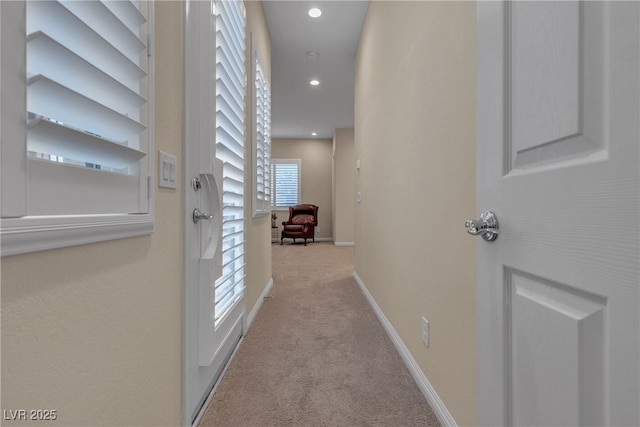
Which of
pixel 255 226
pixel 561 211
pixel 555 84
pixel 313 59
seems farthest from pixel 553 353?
pixel 313 59

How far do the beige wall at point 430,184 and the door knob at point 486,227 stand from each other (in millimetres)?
343

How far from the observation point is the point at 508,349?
66cm

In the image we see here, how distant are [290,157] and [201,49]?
722cm

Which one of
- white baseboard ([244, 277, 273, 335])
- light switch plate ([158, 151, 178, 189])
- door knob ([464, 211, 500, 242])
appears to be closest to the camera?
door knob ([464, 211, 500, 242])

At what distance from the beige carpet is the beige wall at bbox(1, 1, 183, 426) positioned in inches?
17.2

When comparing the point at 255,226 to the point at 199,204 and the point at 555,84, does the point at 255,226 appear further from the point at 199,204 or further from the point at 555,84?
the point at 555,84

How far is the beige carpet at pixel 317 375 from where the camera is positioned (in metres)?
1.34

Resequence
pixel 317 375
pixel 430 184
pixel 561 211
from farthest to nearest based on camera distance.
A: pixel 317 375, pixel 430 184, pixel 561 211

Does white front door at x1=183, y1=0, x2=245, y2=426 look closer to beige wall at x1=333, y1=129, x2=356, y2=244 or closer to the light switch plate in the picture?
the light switch plate

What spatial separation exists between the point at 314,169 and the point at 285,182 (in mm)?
898

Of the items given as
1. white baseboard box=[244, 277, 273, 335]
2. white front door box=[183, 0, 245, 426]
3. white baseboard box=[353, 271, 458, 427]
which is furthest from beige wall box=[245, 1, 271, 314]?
white baseboard box=[353, 271, 458, 427]

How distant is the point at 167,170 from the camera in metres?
1.03

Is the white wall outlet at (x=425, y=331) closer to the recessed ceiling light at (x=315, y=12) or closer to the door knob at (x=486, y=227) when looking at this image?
the door knob at (x=486, y=227)

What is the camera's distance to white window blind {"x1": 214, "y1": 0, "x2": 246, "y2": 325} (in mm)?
1573
